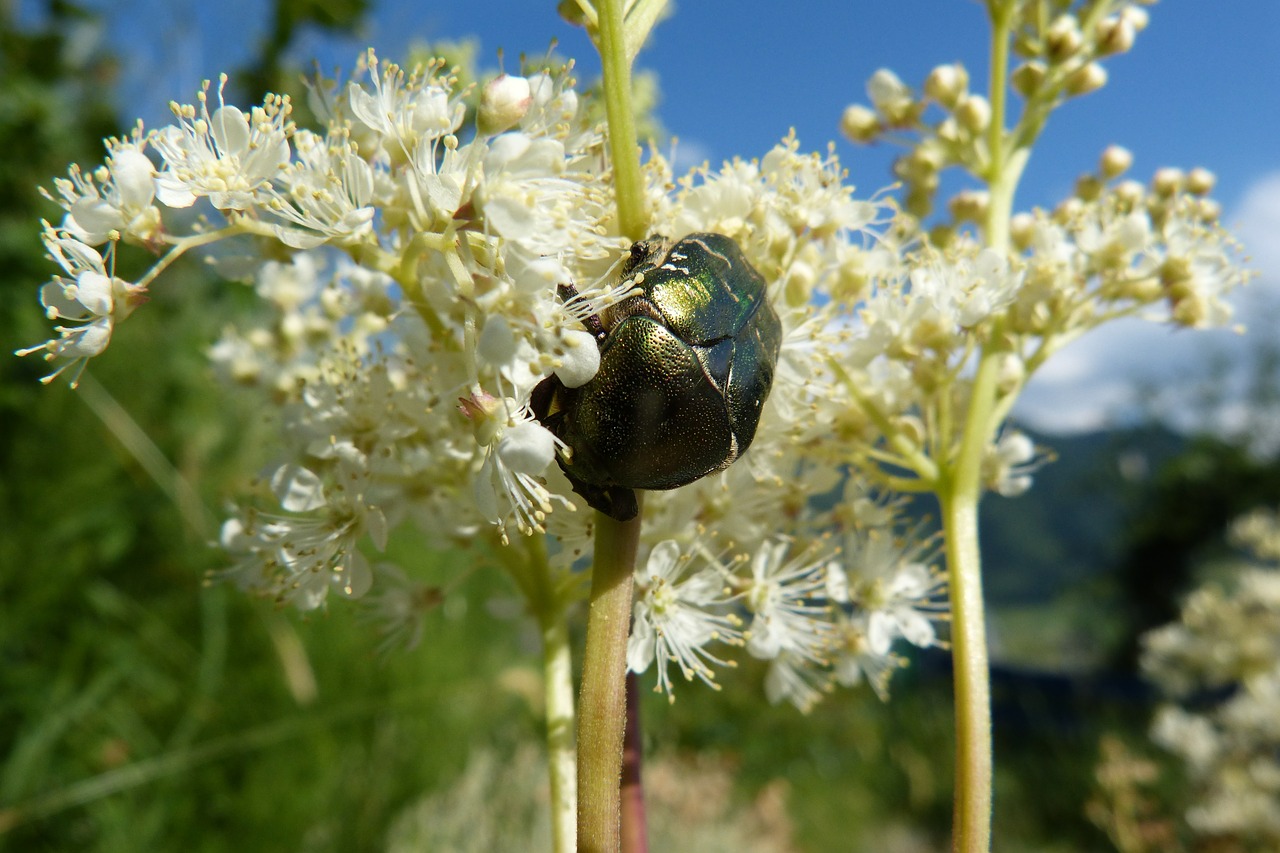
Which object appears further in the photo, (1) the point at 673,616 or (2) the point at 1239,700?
(2) the point at 1239,700

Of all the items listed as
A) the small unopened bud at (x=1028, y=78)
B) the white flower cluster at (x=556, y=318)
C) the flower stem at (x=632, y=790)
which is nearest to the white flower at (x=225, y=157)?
the white flower cluster at (x=556, y=318)

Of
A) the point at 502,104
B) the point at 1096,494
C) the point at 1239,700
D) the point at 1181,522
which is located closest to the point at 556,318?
the point at 502,104

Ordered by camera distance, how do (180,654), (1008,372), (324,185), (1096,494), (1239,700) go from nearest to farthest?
(324,185)
(1008,372)
(180,654)
(1239,700)
(1096,494)

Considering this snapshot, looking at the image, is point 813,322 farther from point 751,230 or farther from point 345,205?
point 345,205

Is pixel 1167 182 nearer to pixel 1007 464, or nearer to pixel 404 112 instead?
pixel 1007 464

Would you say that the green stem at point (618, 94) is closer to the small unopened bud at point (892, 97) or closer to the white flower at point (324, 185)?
the white flower at point (324, 185)
